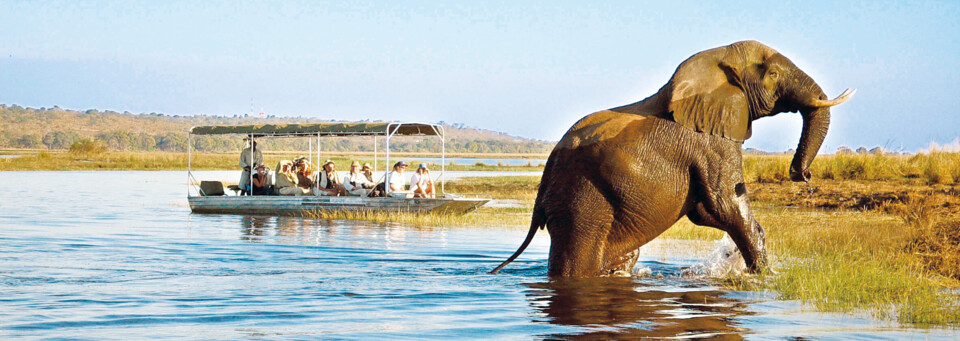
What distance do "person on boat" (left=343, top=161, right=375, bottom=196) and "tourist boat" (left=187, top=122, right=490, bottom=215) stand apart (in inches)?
28.1

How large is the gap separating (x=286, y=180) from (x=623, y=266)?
46.5ft

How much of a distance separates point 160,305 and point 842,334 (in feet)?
18.5

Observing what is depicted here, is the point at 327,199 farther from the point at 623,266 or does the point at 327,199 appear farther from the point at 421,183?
the point at 623,266

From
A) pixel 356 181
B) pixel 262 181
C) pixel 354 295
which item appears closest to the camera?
pixel 354 295

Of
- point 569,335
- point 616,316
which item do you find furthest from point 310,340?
point 616,316

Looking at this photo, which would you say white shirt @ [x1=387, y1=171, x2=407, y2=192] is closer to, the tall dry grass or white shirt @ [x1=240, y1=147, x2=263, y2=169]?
white shirt @ [x1=240, y1=147, x2=263, y2=169]

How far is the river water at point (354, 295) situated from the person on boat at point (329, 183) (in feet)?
18.5

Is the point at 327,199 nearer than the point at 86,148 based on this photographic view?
Yes

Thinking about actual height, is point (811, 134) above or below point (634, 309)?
above

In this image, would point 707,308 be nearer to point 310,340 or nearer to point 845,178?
point 310,340

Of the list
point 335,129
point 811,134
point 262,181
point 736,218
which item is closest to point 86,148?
point 262,181

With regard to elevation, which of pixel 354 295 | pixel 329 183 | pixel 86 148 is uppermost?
pixel 86 148

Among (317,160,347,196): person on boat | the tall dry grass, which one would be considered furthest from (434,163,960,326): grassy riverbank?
(317,160,347,196): person on boat

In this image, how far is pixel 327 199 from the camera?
76.3 feet
